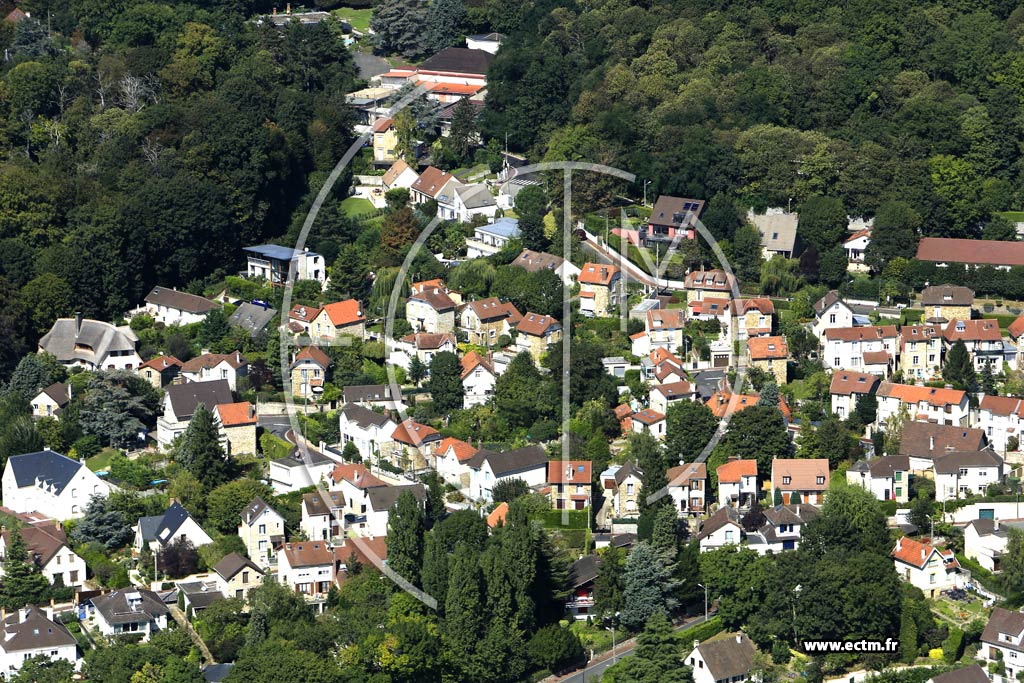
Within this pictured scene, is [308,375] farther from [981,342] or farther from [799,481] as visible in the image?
[981,342]

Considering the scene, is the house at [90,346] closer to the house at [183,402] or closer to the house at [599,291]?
the house at [183,402]

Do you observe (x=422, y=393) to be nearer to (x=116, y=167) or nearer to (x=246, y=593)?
(x=246, y=593)

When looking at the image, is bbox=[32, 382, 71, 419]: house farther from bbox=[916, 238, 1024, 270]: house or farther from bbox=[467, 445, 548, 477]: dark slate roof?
bbox=[916, 238, 1024, 270]: house

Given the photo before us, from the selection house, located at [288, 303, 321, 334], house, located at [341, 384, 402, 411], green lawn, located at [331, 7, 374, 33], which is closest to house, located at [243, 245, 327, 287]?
house, located at [288, 303, 321, 334]

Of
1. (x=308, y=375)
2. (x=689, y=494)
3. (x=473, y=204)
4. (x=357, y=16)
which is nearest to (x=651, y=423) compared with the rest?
(x=689, y=494)

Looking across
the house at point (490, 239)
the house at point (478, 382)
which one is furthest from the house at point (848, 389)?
the house at point (490, 239)

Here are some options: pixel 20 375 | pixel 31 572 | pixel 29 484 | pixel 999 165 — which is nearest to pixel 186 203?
pixel 20 375
